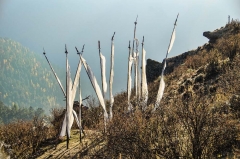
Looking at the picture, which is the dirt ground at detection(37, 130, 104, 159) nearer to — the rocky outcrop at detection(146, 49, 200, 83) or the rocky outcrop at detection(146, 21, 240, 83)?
the rocky outcrop at detection(146, 21, 240, 83)

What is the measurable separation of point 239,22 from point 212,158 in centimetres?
1953

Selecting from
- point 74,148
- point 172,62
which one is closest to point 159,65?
point 172,62

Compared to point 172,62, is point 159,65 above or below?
below

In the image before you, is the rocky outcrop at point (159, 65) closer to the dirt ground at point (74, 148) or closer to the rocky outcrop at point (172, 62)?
the rocky outcrop at point (172, 62)

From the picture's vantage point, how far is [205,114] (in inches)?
191

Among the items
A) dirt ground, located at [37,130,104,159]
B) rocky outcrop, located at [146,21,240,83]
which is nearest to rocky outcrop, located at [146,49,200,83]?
rocky outcrop, located at [146,21,240,83]

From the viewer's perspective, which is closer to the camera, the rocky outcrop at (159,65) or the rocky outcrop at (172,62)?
the rocky outcrop at (172,62)

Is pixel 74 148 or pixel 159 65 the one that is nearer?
pixel 74 148

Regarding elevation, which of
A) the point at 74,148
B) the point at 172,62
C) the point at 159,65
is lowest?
the point at 74,148

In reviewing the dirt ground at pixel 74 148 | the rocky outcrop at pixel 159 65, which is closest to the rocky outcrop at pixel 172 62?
the rocky outcrop at pixel 159 65

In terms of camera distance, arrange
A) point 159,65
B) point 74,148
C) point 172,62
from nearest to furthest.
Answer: point 74,148, point 172,62, point 159,65

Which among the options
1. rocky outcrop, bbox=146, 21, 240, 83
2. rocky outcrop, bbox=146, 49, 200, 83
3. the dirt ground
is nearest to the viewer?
the dirt ground

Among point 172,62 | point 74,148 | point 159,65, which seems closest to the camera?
point 74,148

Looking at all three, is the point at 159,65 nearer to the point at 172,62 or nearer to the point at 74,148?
the point at 172,62
